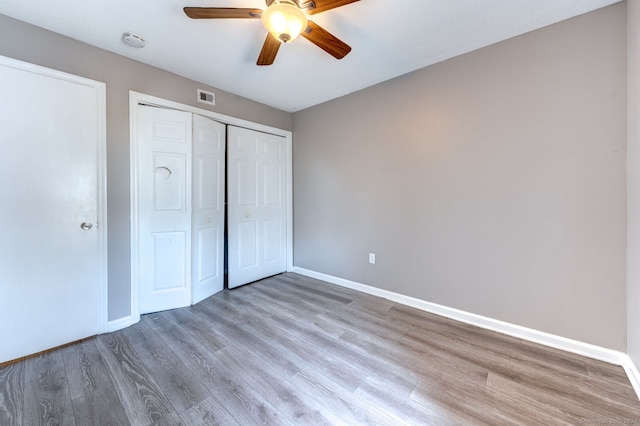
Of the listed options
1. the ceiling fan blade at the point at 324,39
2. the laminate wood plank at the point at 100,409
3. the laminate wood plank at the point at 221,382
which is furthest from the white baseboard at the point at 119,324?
the ceiling fan blade at the point at 324,39

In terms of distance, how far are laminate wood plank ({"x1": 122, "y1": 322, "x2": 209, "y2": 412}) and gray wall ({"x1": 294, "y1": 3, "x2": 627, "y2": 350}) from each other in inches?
78.8

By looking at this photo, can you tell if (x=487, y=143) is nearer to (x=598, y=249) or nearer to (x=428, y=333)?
(x=598, y=249)

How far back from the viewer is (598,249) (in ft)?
5.78

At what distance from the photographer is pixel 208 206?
288cm

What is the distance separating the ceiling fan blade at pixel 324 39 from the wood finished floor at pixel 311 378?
7.27 ft

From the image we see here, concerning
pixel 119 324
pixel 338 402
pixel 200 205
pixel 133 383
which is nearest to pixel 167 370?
pixel 133 383

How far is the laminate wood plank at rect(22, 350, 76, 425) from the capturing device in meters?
1.34

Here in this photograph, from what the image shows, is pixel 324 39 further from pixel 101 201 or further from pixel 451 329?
pixel 451 329

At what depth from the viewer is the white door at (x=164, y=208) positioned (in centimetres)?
239

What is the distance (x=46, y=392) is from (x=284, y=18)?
103 inches

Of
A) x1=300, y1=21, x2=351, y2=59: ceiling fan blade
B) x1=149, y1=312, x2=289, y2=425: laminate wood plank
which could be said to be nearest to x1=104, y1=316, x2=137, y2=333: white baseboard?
x1=149, y1=312, x2=289, y2=425: laminate wood plank

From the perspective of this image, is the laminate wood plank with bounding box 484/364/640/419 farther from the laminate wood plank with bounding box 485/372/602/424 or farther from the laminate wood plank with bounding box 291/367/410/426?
the laminate wood plank with bounding box 291/367/410/426

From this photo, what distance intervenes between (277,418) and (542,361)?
182cm

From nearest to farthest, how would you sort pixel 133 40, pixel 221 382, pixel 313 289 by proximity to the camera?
pixel 221 382 → pixel 133 40 → pixel 313 289
